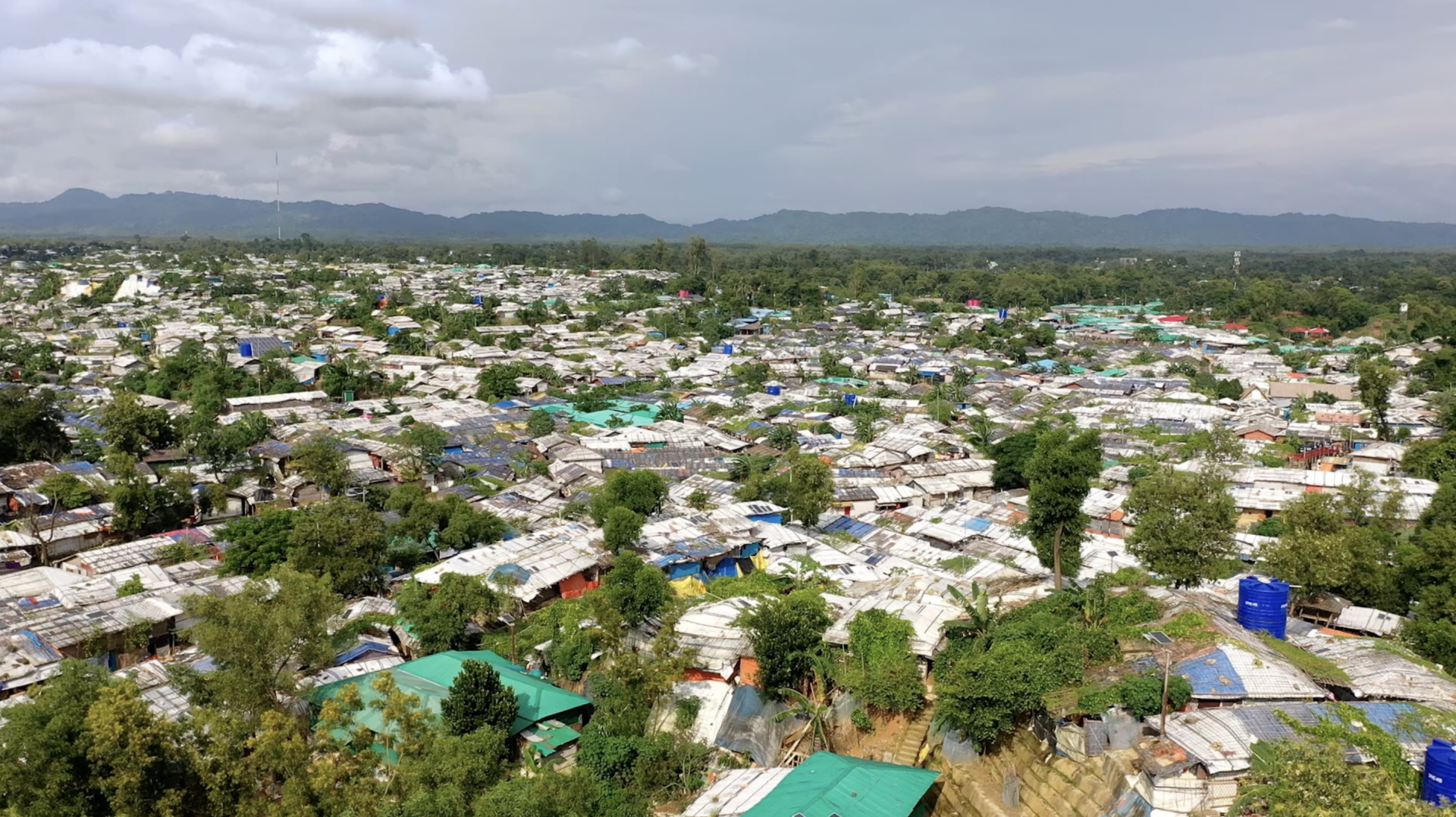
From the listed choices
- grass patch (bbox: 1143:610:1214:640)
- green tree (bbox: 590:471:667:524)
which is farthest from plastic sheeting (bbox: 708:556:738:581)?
grass patch (bbox: 1143:610:1214:640)

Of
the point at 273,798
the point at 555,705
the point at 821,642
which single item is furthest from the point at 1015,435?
the point at 273,798

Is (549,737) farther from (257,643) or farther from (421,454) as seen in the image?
(421,454)

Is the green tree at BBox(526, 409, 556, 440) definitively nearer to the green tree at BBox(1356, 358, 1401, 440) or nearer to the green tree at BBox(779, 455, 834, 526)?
the green tree at BBox(779, 455, 834, 526)

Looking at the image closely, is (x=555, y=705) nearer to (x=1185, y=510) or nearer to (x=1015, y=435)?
(x=1185, y=510)

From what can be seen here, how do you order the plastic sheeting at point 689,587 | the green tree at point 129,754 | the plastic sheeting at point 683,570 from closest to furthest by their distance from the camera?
1. the green tree at point 129,754
2. the plastic sheeting at point 689,587
3. the plastic sheeting at point 683,570

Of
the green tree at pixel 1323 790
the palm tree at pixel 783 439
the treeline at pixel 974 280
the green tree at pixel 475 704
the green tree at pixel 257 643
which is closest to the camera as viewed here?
the green tree at pixel 1323 790

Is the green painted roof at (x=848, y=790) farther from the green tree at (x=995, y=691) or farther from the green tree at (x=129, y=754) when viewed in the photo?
the green tree at (x=129, y=754)

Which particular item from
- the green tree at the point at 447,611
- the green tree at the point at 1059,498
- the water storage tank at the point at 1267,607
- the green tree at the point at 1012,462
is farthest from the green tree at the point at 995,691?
the green tree at the point at 1012,462

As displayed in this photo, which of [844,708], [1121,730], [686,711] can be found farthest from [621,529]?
[1121,730]
